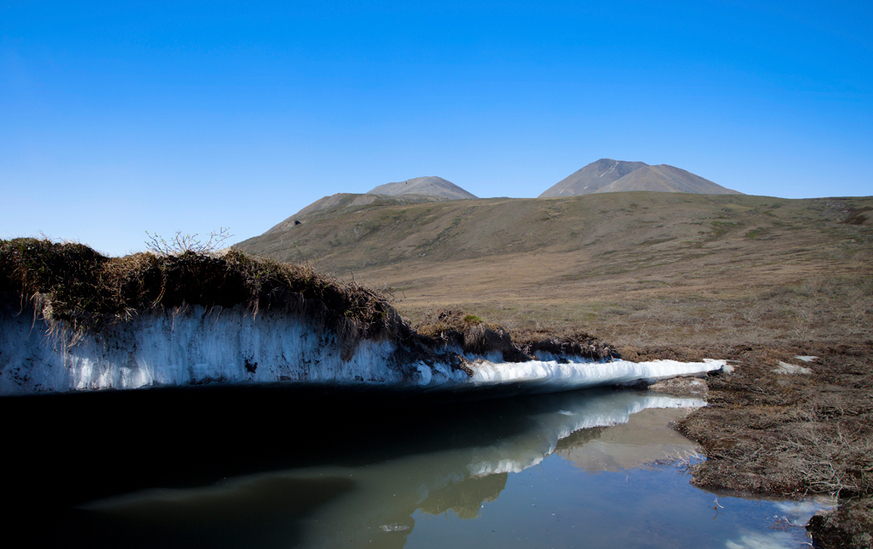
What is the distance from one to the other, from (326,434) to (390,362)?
5.59 ft

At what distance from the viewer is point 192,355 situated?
229 inches

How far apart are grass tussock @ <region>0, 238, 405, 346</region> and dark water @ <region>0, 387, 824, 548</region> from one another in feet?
3.69

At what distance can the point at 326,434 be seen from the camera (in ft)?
25.4

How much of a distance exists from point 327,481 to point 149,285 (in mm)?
3417

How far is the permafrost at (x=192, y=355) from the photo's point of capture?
203 inches

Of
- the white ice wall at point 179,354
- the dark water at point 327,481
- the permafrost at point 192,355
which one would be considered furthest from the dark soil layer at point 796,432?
the white ice wall at point 179,354

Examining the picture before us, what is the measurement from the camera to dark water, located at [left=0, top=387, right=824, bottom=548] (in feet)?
16.6

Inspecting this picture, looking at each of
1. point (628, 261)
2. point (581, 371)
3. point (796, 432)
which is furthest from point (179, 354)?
point (628, 261)

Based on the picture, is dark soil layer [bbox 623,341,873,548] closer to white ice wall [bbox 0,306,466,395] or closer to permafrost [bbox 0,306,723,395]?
permafrost [bbox 0,306,723,395]

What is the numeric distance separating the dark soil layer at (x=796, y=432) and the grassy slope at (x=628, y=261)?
504cm

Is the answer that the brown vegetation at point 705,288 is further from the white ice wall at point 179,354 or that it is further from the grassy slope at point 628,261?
the white ice wall at point 179,354

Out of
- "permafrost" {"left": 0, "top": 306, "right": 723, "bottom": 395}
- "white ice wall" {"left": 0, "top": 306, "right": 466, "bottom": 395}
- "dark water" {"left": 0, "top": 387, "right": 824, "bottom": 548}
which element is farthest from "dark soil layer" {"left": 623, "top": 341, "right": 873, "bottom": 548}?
"white ice wall" {"left": 0, "top": 306, "right": 466, "bottom": 395}

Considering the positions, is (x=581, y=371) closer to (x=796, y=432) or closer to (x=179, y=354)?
(x=796, y=432)

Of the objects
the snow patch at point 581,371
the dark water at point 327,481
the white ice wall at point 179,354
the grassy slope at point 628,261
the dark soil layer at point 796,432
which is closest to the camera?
the dark water at point 327,481
